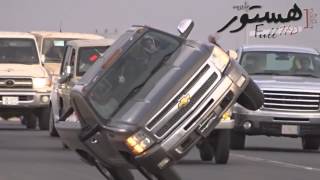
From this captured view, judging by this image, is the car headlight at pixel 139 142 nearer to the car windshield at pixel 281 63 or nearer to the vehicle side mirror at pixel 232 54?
the vehicle side mirror at pixel 232 54

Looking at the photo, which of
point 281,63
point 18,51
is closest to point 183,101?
point 281,63

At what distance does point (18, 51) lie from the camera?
24250mm

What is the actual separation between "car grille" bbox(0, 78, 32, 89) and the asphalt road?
2550mm

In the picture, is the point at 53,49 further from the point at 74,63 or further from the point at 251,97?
the point at 251,97

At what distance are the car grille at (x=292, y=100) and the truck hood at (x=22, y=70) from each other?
6.67 m

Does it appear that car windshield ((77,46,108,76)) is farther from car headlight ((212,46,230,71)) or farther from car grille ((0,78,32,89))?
car headlight ((212,46,230,71))

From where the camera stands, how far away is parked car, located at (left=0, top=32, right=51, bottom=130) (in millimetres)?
23250

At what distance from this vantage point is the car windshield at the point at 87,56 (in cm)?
1884

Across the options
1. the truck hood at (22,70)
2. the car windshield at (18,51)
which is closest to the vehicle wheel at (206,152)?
the truck hood at (22,70)

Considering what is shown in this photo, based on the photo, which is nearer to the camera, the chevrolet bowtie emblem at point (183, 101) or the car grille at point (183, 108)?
the car grille at point (183, 108)

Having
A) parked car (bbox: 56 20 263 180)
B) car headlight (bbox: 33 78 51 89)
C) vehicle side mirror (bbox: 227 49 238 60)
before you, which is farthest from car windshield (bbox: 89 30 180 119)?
car headlight (bbox: 33 78 51 89)

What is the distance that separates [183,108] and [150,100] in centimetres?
Answer: 32

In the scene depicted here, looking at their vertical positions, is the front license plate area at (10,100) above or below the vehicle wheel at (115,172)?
below

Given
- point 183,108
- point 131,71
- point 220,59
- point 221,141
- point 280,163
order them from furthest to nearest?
point 280,163, point 221,141, point 220,59, point 131,71, point 183,108
